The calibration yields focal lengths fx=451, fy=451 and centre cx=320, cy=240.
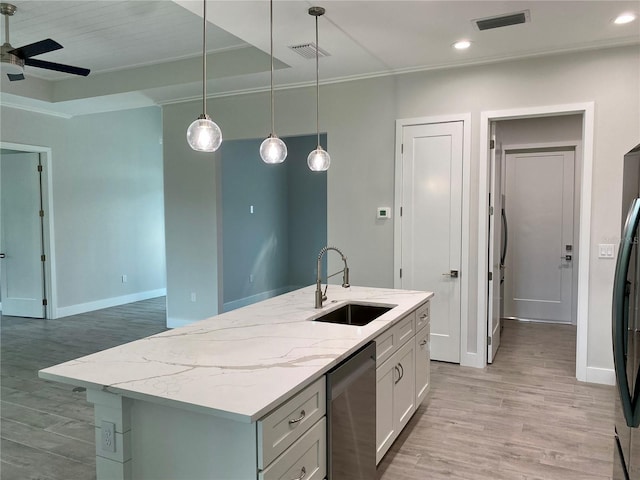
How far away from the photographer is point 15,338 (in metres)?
5.54

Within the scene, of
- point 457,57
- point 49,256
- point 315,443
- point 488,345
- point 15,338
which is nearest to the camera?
point 315,443

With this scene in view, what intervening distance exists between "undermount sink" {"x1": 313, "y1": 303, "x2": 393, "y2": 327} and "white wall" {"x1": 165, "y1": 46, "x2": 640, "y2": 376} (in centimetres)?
153

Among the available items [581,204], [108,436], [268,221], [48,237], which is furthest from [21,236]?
[581,204]

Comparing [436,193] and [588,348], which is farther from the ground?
[436,193]

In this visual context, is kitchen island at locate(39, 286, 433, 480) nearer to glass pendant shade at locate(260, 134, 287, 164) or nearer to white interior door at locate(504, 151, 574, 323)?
glass pendant shade at locate(260, 134, 287, 164)

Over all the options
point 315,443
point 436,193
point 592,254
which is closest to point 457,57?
point 436,193

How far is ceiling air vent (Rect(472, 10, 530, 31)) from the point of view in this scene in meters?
3.15

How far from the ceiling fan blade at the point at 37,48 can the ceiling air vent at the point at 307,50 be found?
174cm

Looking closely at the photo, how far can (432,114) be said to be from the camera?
172 inches

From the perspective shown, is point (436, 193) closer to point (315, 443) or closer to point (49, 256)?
point (315, 443)

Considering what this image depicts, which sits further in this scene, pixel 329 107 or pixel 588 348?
pixel 329 107

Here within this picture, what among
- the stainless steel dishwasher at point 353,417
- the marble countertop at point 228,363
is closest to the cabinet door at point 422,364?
the marble countertop at point 228,363

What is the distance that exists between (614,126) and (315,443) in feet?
11.7

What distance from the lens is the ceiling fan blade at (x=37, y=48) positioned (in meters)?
3.18
